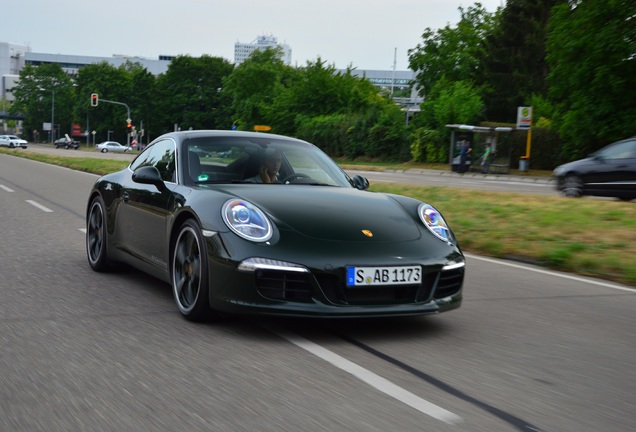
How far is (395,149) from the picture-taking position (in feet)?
173

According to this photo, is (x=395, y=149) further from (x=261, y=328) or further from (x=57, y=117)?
(x=57, y=117)

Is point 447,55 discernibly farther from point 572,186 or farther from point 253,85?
point 572,186

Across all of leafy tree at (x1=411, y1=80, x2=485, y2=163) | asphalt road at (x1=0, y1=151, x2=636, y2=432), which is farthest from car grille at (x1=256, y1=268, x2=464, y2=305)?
leafy tree at (x1=411, y1=80, x2=485, y2=163)

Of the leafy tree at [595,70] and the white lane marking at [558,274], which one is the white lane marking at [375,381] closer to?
the white lane marking at [558,274]

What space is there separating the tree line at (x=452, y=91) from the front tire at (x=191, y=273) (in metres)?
30.7

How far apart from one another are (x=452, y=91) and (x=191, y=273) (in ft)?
153

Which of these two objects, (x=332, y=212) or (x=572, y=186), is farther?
(x=572, y=186)

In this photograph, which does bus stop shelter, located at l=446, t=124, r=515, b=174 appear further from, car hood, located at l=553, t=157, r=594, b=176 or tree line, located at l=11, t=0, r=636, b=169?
car hood, located at l=553, t=157, r=594, b=176

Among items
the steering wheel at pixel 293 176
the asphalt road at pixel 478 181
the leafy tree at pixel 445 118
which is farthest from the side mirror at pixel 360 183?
the leafy tree at pixel 445 118

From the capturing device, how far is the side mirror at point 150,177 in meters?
6.09

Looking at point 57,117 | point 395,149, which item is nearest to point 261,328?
point 395,149

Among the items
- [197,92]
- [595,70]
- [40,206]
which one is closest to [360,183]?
[40,206]

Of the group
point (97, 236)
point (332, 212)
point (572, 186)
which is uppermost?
point (332, 212)

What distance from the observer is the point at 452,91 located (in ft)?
166
